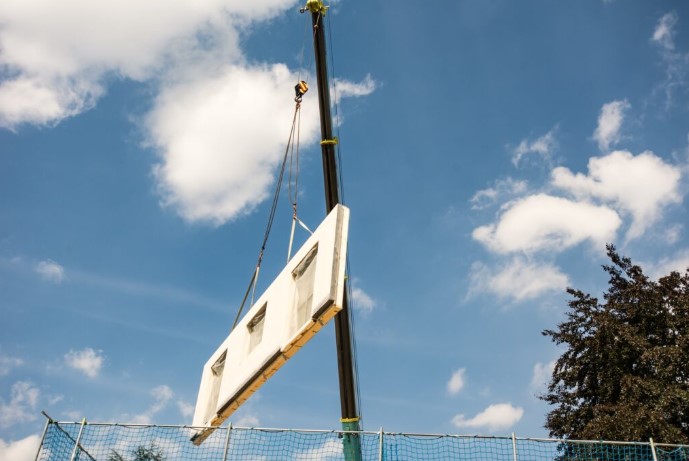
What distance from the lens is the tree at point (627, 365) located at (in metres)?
19.7

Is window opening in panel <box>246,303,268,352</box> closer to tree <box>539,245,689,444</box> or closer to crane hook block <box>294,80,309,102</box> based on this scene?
crane hook block <box>294,80,309,102</box>

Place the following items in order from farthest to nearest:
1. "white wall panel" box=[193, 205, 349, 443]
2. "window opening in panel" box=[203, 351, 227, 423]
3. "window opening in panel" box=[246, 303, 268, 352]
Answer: "window opening in panel" box=[203, 351, 227, 423] → "window opening in panel" box=[246, 303, 268, 352] → "white wall panel" box=[193, 205, 349, 443]

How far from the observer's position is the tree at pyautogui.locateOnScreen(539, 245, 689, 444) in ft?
64.5

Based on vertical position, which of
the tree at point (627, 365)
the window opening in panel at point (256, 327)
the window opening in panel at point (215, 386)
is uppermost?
the tree at point (627, 365)

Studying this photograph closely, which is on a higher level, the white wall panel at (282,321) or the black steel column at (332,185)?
the black steel column at (332,185)

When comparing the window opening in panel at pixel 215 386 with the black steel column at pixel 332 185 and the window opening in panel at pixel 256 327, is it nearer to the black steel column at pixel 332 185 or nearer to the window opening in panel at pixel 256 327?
the window opening in panel at pixel 256 327

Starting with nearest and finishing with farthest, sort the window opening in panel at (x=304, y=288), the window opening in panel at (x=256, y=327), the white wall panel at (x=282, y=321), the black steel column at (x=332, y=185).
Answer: the white wall panel at (x=282, y=321), the window opening in panel at (x=304, y=288), the window opening in panel at (x=256, y=327), the black steel column at (x=332, y=185)

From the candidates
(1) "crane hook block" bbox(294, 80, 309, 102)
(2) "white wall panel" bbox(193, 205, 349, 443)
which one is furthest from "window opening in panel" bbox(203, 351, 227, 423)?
(1) "crane hook block" bbox(294, 80, 309, 102)

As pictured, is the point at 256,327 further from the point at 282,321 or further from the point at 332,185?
the point at 332,185

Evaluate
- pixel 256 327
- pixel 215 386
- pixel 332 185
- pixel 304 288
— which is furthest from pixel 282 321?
pixel 332 185

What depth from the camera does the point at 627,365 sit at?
22.3 m

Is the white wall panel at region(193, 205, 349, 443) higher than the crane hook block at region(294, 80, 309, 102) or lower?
lower

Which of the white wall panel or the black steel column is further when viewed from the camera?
the black steel column

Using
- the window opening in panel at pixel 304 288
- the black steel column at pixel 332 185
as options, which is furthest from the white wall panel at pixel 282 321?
the black steel column at pixel 332 185
